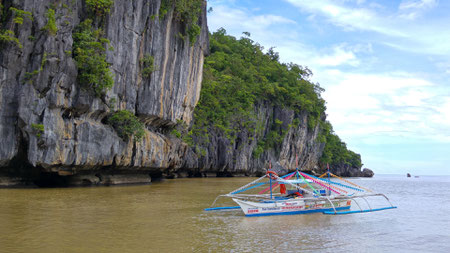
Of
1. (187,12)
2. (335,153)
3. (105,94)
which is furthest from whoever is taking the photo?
(335,153)

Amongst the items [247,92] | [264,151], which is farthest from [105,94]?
[264,151]

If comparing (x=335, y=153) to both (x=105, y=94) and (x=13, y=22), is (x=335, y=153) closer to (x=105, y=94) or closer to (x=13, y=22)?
(x=105, y=94)

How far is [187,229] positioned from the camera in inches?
424

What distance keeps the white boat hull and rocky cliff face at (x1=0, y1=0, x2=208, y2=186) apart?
1060 cm

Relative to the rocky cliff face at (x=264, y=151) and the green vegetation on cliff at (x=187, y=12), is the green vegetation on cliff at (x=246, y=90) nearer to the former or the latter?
the rocky cliff face at (x=264, y=151)

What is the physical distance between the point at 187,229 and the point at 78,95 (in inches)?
495

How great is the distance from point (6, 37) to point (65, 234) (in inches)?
484

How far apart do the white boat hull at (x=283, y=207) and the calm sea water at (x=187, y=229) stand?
16.7 inches

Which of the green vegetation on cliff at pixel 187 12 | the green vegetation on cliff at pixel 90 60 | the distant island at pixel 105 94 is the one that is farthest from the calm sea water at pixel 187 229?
the green vegetation on cliff at pixel 187 12

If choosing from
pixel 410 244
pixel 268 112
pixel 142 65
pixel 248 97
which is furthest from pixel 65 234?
pixel 268 112

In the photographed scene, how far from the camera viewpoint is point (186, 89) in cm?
3100

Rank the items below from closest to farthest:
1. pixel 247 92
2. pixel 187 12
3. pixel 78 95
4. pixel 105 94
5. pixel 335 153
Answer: pixel 78 95 < pixel 105 94 < pixel 187 12 < pixel 247 92 < pixel 335 153

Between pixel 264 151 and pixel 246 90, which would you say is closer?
pixel 246 90

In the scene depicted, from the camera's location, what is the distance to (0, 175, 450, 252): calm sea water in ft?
28.8
